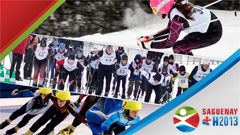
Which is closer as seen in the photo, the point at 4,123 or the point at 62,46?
the point at 62,46

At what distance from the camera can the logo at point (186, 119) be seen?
3.10 metres

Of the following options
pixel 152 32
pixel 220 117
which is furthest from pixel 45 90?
pixel 220 117

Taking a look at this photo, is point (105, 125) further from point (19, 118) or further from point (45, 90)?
point (19, 118)

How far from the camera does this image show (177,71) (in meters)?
3.10

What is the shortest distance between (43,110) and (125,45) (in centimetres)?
76

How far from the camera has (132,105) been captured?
10.3 ft

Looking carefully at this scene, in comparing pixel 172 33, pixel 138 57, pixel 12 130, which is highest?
pixel 172 33

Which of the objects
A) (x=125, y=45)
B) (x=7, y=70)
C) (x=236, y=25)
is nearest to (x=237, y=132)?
(x=236, y=25)

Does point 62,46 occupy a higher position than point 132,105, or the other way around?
point 62,46

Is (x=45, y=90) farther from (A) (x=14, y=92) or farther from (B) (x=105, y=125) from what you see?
(B) (x=105, y=125)

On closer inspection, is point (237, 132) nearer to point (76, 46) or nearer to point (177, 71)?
point (177, 71)

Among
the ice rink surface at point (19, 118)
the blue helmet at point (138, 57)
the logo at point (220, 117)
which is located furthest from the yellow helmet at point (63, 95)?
the logo at point (220, 117)

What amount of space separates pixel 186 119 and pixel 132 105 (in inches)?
14.4

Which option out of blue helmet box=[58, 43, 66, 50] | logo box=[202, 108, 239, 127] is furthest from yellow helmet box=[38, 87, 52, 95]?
logo box=[202, 108, 239, 127]
